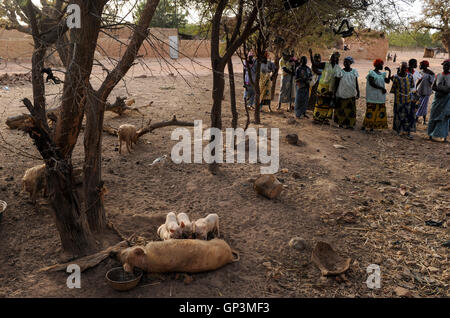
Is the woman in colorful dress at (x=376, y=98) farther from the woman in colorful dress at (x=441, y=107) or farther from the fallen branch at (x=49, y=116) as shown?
the fallen branch at (x=49, y=116)

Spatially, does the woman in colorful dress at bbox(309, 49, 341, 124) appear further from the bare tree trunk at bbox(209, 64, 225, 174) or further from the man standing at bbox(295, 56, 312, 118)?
the bare tree trunk at bbox(209, 64, 225, 174)

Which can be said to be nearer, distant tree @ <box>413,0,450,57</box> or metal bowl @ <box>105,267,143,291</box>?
metal bowl @ <box>105,267,143,291</box>

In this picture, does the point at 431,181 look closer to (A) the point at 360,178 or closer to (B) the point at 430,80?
(A) the point at 360,178

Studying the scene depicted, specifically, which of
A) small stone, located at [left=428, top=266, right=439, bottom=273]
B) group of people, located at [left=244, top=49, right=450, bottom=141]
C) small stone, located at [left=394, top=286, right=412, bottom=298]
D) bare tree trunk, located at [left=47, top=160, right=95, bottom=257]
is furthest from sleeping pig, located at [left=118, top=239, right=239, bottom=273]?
group of people, located at [left=244, top=49, right=450, bottom=141]

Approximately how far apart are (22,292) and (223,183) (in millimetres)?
2978

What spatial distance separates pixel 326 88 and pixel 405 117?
200 cm

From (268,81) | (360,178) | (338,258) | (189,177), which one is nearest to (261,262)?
(338,258)

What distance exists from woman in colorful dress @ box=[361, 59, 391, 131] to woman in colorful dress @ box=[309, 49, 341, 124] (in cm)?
82

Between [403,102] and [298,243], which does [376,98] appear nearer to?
[403,102]

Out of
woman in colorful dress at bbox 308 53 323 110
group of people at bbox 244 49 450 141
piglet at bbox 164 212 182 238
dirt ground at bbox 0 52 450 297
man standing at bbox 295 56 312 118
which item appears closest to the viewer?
dirt ground at bbox 0 52 450 297

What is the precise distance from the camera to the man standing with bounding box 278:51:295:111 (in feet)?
34.2

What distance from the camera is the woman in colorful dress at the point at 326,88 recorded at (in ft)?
29.1

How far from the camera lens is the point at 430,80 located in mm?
8844

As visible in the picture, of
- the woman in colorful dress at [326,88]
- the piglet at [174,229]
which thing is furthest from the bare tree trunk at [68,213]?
A: the woman in colorful dress at [326,88]
